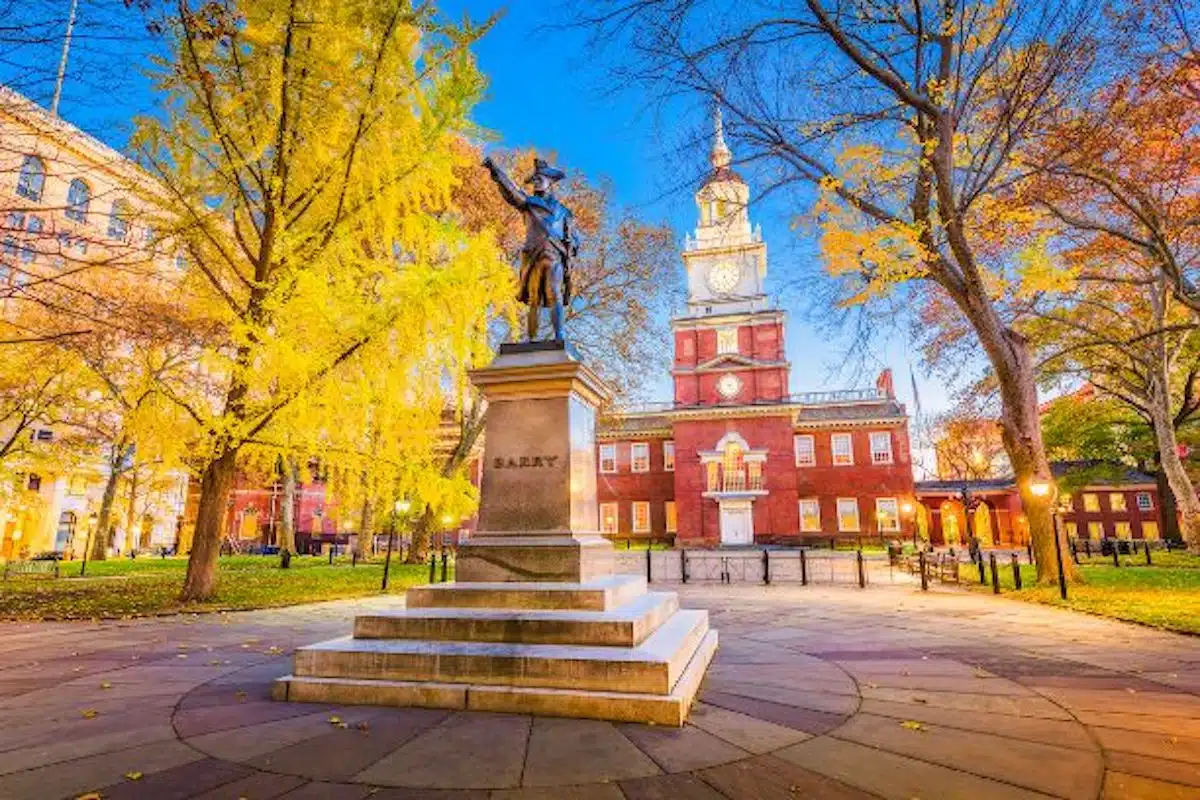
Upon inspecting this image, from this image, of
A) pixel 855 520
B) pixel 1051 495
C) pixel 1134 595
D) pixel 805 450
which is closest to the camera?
pixel 1134 595

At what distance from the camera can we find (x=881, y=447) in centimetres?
4175

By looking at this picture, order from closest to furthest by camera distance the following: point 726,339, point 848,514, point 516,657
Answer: point 516,657, point 848,514, point 726,339

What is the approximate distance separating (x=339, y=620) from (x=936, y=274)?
550 inches

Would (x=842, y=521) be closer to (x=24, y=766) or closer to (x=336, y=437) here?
(x=336, y=437)

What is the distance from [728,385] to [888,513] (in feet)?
46.6

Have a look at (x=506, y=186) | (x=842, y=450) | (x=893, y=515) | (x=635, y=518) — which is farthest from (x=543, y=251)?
(x=893, y=515)

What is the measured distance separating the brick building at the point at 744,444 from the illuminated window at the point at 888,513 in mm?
70

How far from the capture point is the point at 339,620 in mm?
9211

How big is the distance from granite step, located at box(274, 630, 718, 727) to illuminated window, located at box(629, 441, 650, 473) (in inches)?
1615

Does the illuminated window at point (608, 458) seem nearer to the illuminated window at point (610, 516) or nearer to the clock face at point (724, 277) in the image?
the illuminated window at point (610, 516)

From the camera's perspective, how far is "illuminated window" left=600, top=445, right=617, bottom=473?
1823 inches

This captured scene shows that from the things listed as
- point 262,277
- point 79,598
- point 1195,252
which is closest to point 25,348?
point 79,598

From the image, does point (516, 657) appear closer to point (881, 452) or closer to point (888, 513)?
point (888, 513)

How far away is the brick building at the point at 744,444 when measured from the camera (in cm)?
3991
